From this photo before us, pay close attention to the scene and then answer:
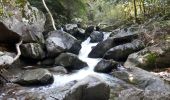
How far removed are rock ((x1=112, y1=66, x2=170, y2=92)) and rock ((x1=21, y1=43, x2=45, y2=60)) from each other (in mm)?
3565

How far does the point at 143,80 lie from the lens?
728 centimetres

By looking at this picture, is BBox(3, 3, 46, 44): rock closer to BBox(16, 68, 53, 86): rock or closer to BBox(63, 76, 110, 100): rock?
BBox(16, 68, 53, 86): rock

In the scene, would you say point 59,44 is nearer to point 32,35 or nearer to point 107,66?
point 32,35

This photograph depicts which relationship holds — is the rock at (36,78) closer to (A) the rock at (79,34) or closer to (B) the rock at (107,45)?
(B) the rock at (107,45)

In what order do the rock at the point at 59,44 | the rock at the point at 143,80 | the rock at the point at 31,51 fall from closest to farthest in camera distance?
the rock at the point at 143,80
the rock at the point at 31,51
the rock at the point at 59,44

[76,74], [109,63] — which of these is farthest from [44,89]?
[109,63]

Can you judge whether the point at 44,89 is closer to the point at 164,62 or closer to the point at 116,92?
the point at 116,92

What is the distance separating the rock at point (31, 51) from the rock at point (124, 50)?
8.62 ft

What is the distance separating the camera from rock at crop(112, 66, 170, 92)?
6.82 m

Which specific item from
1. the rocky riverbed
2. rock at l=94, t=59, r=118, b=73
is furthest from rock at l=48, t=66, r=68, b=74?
rock at l=94, t=59, r=118, b=73

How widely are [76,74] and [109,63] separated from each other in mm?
1146

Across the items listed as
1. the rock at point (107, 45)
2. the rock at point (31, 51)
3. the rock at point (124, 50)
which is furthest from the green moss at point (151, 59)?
the rock at point (31, 51)

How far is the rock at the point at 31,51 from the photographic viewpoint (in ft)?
34.3

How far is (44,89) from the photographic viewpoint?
7844mm
